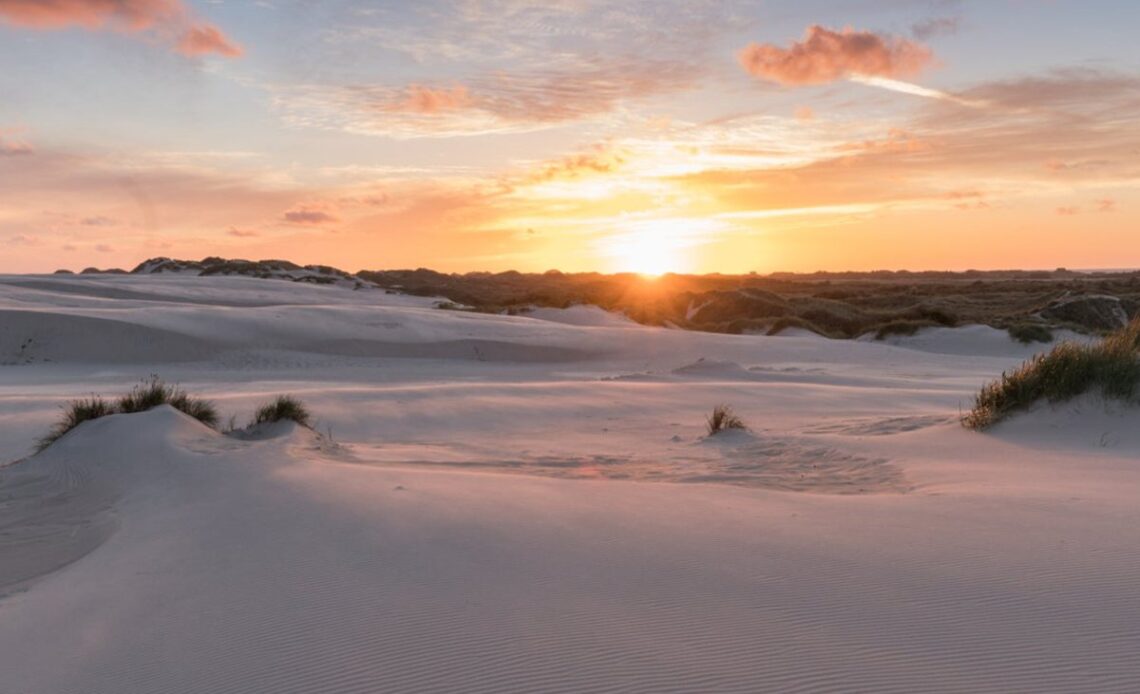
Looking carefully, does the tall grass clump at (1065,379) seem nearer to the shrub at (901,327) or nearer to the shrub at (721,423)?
the shrub at (721,423)

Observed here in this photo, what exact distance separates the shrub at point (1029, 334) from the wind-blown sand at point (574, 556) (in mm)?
16905

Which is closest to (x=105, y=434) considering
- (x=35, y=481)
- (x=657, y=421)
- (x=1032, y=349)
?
(x=35, y=481)

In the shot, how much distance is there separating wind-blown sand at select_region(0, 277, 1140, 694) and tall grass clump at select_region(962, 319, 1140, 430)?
183 mm

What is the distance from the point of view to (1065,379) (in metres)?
7.71

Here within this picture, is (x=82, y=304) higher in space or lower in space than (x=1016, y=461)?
higher

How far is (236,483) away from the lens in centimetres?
586

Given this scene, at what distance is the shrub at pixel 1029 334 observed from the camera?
24.7 metres

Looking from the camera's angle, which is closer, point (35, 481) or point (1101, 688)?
point (1101, 688)

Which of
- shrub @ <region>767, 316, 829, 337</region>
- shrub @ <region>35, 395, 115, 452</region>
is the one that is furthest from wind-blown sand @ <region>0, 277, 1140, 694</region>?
shrub @ <region>767, 316, 829, 337</region>

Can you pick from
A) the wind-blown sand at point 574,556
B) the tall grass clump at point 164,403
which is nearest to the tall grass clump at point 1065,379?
the wind-blown sand at point 574,556

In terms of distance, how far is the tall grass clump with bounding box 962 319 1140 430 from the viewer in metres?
7.55

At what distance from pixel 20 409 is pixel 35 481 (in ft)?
16.5

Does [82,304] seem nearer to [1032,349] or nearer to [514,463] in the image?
[514,463]

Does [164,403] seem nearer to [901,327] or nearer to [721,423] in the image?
[721,423]
